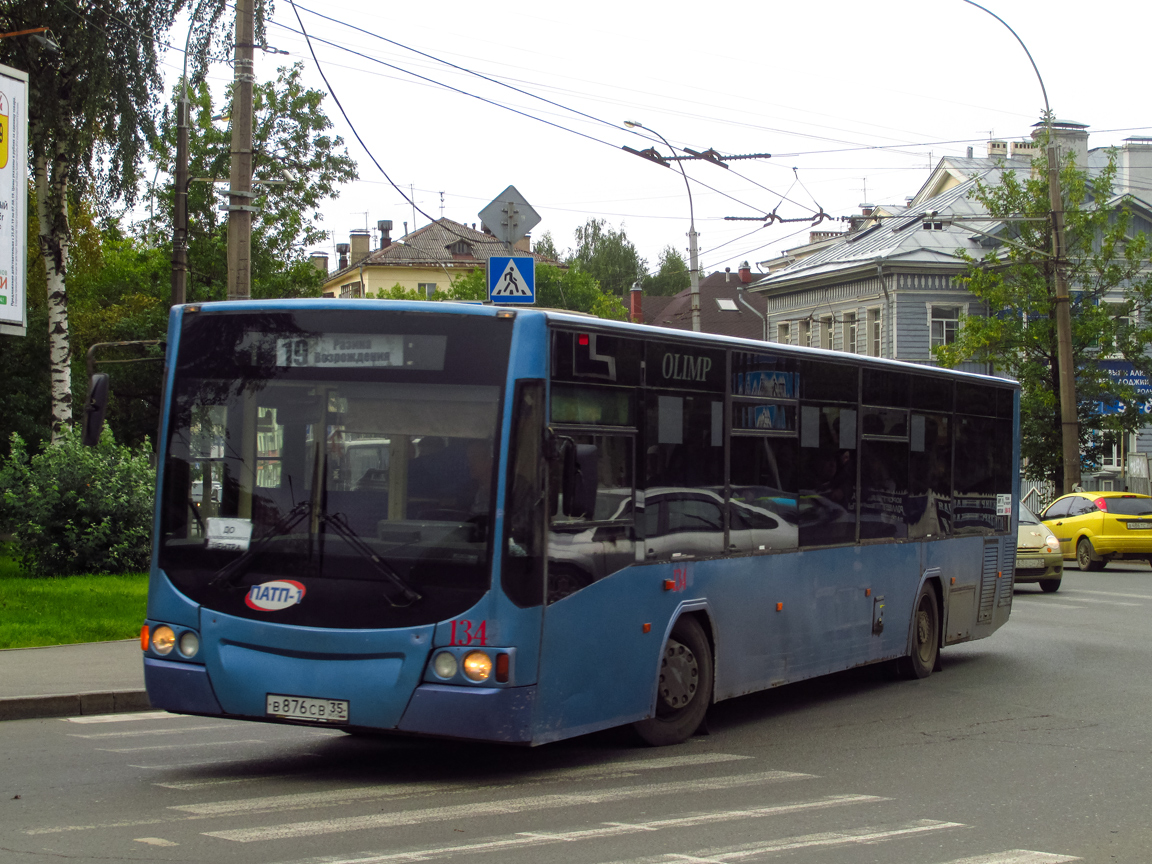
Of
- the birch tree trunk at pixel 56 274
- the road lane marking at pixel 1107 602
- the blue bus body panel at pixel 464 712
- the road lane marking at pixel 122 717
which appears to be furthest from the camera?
the birch tree trunk at pixel 56 274

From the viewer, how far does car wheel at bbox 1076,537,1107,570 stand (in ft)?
95.9

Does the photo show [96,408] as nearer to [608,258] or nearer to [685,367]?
[685,367]

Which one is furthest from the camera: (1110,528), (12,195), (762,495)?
(1110,528)

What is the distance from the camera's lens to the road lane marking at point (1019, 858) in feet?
20.3

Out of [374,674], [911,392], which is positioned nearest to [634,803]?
[374,674]

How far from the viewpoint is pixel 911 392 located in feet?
40.7

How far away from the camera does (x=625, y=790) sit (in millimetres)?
7582

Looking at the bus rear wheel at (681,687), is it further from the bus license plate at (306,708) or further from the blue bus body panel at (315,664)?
the bus license plate at (306,708)

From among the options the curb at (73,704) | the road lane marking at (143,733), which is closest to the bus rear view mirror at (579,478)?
the road lane marking at (143,733)

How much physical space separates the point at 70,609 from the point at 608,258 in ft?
295

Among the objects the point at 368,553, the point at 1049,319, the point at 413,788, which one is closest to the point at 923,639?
the point at 413,788

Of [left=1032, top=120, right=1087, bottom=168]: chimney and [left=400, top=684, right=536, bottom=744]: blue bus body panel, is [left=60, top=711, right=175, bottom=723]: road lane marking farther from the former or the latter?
[left=1032, top=120, right=1087, bottom=168]: chimney

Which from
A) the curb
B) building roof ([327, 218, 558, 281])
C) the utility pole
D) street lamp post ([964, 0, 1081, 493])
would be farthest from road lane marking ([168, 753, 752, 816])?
building roof ([327, 218, 558, 281])

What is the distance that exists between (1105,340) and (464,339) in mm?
39902
